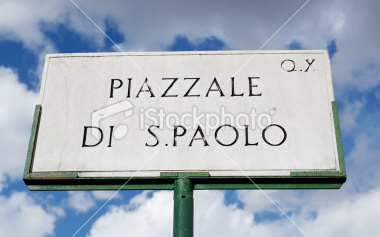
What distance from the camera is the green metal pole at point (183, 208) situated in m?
4.46

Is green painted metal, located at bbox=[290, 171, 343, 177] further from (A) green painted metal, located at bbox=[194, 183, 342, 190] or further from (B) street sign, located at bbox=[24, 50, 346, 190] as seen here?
(A) green painted metal, located at bbox=[194, 183, 342, 190]

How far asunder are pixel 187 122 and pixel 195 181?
68 centimetres

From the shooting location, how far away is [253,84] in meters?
5.39

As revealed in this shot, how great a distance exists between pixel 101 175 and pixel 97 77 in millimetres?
1254

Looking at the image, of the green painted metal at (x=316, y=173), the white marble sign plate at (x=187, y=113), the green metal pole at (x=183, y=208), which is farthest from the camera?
the white marble sign plate at (x=187, y=113)

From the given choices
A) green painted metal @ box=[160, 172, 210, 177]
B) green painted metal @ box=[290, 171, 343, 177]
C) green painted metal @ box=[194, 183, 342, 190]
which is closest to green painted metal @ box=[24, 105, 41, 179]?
green painted metal @ box=[160, 172, 210, 177]

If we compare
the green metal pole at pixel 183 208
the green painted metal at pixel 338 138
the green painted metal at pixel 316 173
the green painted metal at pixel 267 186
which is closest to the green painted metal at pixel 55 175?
the green metal pole at pixel 183 208

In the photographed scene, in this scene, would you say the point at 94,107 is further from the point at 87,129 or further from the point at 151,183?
the point at 151,183

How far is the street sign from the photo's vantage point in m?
4.91

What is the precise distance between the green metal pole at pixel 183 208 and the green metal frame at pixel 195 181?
10 cm

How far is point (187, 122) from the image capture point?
5184 mm

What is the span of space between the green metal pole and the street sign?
0.41ft

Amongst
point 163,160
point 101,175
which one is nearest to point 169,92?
point 163,160

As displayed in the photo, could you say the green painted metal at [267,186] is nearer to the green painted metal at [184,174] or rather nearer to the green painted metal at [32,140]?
the green painted metal at [184,174]
